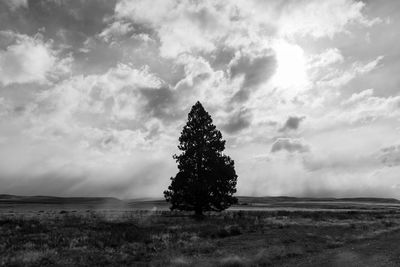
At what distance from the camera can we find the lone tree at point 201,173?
4697cm

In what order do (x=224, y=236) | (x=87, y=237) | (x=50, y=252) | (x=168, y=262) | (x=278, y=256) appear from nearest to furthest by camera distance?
(x=168, y=262) → (x=278, y=256) → (x=50, y=252) → (x=87, y=237) → (x=224, y=236)

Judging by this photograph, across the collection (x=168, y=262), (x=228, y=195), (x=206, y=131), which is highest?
(x=206, y=131)

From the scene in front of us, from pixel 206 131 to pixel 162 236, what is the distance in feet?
76.6

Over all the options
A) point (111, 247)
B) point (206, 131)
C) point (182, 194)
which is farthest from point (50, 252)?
point (206, 131)

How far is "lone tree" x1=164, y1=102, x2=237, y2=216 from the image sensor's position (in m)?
47.0

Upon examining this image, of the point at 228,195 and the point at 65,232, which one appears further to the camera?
the point at 228,195

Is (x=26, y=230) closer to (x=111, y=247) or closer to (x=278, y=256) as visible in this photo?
(x=111, y=247)

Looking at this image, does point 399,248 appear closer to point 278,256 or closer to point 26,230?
point 278,256

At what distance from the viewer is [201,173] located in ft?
156

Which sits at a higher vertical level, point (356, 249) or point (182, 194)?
point (182, 194)

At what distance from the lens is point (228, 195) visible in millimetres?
47938

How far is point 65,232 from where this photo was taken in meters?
30.2

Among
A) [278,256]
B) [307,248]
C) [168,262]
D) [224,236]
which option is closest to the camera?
[168,262]

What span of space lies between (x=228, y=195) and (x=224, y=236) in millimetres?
18803
